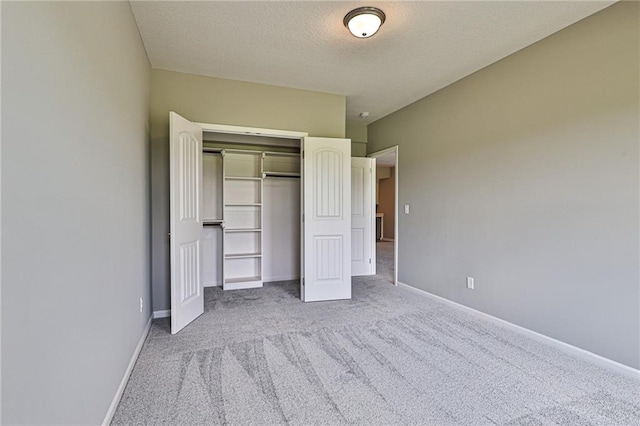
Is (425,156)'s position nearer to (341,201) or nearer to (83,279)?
(341,201)

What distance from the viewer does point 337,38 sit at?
9.11ft

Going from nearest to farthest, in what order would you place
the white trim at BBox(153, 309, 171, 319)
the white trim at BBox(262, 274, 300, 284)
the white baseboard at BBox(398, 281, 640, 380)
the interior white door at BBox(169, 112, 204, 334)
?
1. the white baseboard at BBox(398, 281, 640, 380)
2. the interior white door at BBox(169, 112, 204, 334)
3. the white trim at BBox(153, 309, 171, 319)
4. the white trim at BBox(262, 274, 300, 284)

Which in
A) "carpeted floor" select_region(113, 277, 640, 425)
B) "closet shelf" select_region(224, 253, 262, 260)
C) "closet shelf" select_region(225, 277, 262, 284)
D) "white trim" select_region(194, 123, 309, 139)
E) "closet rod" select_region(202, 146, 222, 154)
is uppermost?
"white trim" select_region(194, 123, 309, 139)

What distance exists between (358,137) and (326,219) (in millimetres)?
2269

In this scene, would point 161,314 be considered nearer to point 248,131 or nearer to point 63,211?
point 248,131

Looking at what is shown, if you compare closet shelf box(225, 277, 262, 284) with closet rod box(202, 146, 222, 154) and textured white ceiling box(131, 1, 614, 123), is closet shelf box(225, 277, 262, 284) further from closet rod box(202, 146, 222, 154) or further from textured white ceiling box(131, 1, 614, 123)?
textured white ceiling box(131, 1, 614, 123)

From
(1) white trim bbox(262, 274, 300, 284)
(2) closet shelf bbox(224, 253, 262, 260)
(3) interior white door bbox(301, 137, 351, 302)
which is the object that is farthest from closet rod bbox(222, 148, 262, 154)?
(1) white trim bbox(262, 274, 300, 284)

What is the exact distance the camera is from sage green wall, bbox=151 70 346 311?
3.34 meters

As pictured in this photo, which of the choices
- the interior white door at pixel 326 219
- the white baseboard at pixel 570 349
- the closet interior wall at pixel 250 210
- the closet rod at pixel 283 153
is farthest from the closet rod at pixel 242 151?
the white baseboard at pixel 570 349

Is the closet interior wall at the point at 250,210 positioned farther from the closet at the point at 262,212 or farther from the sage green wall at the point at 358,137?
the sage green wall at the point at 358,137

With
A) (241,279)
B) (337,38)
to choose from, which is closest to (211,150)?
(241,279)

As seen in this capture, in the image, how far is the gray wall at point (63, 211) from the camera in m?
0.89

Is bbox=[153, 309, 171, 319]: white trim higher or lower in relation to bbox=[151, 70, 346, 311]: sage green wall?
lower

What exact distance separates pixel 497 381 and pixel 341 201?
2.49 meters
